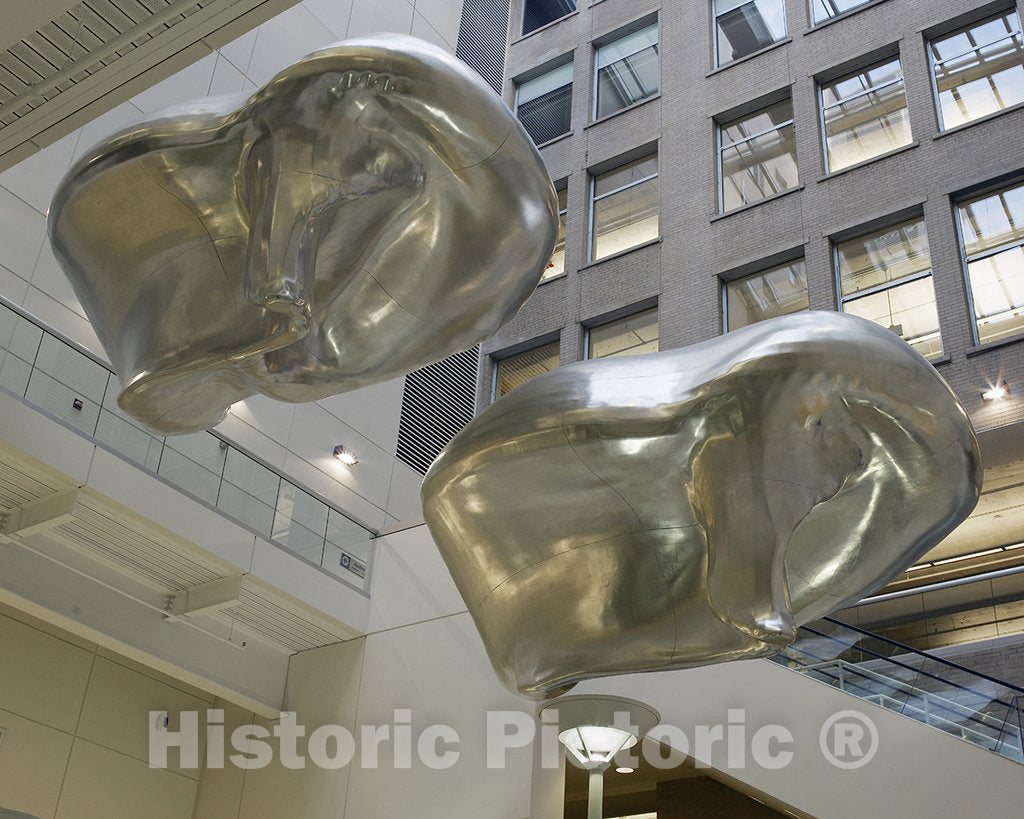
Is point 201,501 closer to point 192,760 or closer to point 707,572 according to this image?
point 192,760

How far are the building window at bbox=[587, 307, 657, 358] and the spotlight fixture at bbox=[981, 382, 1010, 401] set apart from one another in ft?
17.1

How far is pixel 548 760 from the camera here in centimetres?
1144

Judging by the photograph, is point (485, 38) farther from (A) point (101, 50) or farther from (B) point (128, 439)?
(A) point (101, 50)

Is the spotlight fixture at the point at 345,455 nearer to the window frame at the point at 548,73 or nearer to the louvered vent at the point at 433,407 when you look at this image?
the louvered vent at the point at 433,407

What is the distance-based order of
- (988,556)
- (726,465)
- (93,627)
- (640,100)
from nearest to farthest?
1. (726,465)
2. (93,627)
3. (988,556)
4. (640,100)

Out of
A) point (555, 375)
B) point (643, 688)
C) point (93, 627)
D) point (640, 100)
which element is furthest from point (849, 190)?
point (555, 375)

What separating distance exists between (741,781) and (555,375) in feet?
25.5

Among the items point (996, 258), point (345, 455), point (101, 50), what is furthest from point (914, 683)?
point (345, 455)

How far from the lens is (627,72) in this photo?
2156cm

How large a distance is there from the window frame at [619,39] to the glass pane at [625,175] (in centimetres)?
108

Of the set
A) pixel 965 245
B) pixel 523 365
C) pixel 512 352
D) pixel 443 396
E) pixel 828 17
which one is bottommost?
pixel 443 396

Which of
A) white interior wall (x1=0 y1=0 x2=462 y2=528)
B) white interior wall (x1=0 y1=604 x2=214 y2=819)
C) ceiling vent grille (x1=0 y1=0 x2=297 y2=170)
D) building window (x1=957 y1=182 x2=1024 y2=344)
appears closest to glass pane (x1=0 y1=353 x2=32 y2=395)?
white interior wall (x1=0 y1=0 x2=462 y2=528)

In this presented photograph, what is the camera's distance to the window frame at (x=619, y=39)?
20953 mm

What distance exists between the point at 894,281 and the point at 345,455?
24.6 feet
